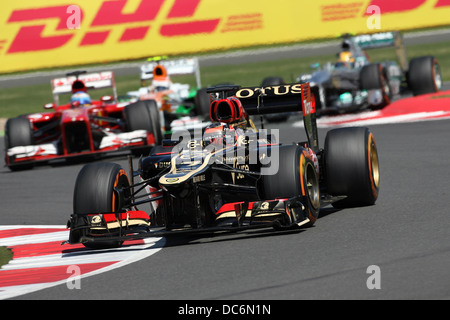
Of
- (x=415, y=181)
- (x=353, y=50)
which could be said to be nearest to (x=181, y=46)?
(x=353, y=50)

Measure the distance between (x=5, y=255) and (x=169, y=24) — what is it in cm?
2663

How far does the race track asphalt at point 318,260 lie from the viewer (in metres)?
6.31

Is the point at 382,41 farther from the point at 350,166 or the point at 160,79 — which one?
the point at 350,166

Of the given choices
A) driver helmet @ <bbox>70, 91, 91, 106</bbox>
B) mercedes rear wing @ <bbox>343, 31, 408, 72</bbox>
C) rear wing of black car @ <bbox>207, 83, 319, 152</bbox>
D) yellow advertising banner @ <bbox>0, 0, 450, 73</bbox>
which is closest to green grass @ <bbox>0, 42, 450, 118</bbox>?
yellow advertising banner @ <bbox>0, 0, 450, 73</bbox>

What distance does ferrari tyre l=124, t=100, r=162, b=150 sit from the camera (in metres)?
17.3

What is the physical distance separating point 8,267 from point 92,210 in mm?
924

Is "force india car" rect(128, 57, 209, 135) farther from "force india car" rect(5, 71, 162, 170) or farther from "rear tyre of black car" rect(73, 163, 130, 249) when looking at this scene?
"rear tyre of black car" rect(73, 163, 130, 249)

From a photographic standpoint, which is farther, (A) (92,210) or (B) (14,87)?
(B) (14,87)

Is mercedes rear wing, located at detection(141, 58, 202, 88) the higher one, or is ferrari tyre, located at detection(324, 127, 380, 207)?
mercedes rear wing, located at detection(141, 58, 202, 88)

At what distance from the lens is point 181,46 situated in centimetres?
3438

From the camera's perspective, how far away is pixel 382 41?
875 inches

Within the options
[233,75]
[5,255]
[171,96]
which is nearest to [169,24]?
[233,75]

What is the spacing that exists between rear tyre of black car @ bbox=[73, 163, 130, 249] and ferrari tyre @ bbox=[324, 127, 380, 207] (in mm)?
2206

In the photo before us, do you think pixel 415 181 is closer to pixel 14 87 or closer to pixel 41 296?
pixel 41 296
